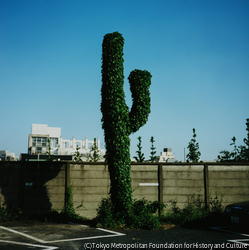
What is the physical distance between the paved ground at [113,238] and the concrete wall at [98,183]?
57.2 inches

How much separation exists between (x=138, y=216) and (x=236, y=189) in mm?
4224

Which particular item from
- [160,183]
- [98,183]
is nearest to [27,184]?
[98,183]

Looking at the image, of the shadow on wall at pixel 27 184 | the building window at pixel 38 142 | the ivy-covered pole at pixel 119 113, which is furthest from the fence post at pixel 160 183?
the building window at pixel 38 142

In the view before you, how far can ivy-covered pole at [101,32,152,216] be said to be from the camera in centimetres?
864

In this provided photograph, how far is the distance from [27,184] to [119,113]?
14.7ft

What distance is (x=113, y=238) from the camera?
6918 mm

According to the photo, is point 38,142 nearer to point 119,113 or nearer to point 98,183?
point 98,183

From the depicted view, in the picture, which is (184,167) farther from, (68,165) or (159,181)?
(68,165)

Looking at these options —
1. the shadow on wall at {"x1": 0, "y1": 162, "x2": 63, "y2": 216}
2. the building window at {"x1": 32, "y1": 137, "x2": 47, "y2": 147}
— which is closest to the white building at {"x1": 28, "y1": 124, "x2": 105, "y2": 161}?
the building window at {"x1": 32, "y1": 137, "x2": 47, "y2": 147}

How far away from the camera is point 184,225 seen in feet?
29.5

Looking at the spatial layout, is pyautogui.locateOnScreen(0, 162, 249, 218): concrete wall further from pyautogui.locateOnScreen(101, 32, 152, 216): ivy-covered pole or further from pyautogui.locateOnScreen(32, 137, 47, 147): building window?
pyautogui.locateOnScreen(32, 137, 47, 147): building window

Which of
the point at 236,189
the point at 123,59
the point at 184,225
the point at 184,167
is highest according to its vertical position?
the point at 123,59

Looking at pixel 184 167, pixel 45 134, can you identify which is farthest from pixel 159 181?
pixel 45 134

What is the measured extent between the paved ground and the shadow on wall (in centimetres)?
135
